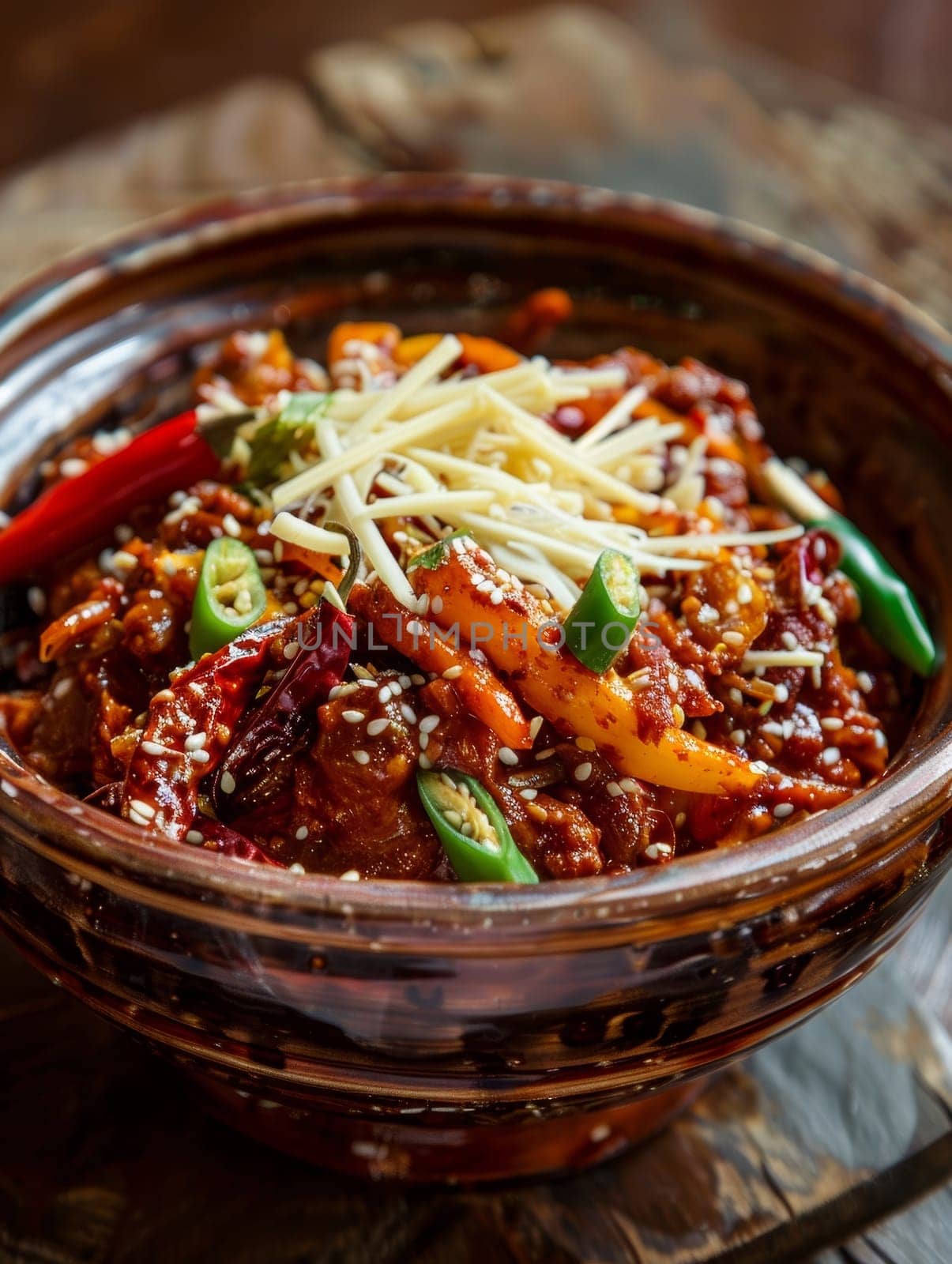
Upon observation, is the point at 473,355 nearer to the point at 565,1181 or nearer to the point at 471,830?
the point at 471,830

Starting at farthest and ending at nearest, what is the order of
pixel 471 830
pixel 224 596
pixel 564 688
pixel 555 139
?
pixel 555 139 < pixel 224 596 < pixel 564 688 < pixel 471 830

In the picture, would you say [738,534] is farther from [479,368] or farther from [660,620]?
[479,368]

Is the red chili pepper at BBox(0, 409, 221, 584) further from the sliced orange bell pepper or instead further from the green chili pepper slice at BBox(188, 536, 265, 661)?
the sliced orange bell pepper

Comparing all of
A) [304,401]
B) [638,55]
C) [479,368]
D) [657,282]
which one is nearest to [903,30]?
[638,55]

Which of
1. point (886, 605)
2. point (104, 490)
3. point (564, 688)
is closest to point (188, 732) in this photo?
point (564, 688)

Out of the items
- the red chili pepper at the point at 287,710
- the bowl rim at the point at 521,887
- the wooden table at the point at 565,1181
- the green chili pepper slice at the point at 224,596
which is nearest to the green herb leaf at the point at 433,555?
the red chili pepper at the point at 287,710

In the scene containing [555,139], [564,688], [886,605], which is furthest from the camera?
[555,139]

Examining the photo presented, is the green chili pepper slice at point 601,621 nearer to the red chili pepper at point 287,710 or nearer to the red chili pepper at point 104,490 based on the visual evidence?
the red chili pepper at point 287,710
